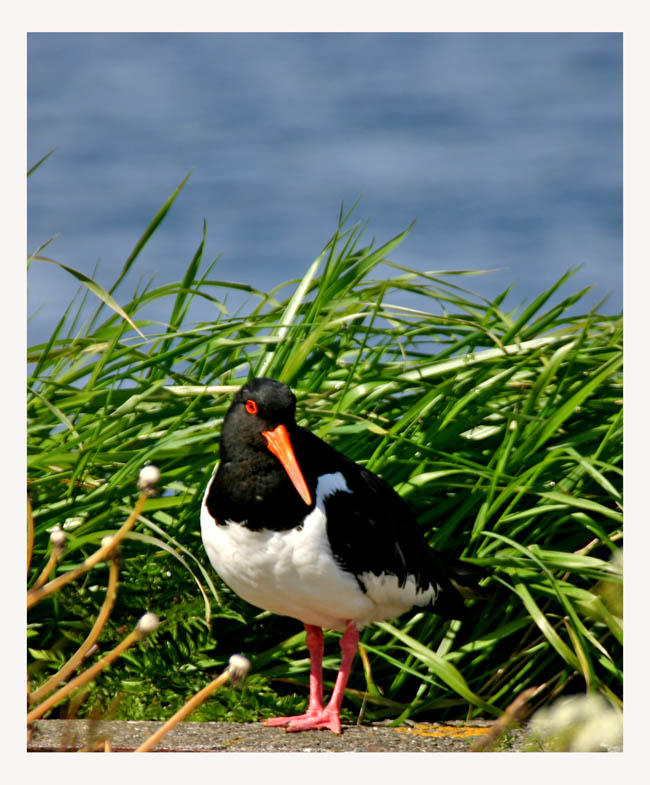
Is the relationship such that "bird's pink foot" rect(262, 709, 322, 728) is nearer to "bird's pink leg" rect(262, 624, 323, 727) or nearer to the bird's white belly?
"bird's pink leg" rect(262, 624, 323, 727)

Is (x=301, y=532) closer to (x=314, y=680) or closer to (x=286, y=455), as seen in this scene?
(x=286, y=455)

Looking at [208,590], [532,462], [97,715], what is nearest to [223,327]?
[208,590]

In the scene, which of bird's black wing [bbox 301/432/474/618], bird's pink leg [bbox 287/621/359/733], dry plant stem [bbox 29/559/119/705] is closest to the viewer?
A: dry plant stem [bbox 29/559/119/705]

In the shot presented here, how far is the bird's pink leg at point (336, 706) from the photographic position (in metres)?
3.14

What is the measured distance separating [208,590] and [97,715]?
7.75 ft

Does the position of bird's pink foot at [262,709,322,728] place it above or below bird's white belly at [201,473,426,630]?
below

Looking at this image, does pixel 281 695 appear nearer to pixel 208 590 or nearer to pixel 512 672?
pixel 208 590

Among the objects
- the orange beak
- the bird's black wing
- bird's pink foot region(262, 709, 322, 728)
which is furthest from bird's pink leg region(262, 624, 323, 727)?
the orange beak

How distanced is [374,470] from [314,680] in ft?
2.82

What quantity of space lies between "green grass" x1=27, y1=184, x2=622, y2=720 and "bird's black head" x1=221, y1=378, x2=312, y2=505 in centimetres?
59

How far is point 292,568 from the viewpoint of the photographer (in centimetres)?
292

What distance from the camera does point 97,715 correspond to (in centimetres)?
128

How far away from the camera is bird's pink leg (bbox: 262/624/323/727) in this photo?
322 cm

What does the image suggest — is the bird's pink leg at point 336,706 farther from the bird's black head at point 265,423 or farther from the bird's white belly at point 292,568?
the bird's black head at point 265,423
